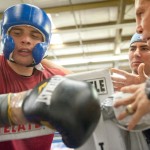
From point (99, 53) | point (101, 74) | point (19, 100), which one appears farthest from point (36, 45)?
point (99, 53)

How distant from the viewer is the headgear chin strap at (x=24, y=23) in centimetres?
153

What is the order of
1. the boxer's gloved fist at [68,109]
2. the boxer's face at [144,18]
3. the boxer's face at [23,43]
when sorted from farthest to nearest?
the boxer's face at [23,43]
the boxer's face at [144,18]
the boxer's gloved fist at [68,109]

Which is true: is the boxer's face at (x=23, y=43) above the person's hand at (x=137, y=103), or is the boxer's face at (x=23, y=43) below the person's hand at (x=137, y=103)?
above

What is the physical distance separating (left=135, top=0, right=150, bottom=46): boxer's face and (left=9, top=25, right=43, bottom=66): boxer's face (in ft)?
2.07

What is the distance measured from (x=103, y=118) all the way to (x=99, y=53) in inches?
268

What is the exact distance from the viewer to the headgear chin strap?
1532 mm

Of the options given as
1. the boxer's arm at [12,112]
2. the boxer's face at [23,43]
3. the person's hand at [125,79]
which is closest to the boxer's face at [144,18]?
the person's hand at [125,79]

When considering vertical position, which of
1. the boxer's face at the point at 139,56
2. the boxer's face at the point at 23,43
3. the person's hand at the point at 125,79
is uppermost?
the boxer's face at the point at 23,43

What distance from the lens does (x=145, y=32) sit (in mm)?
1295

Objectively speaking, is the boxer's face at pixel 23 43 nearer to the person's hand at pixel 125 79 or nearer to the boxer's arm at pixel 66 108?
the person's hand at pixel 125 79

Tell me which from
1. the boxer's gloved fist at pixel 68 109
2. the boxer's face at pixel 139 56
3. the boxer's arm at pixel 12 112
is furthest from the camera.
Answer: the boxer's face at pixel 139 56

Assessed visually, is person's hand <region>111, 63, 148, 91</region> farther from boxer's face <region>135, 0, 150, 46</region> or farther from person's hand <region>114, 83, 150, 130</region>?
person's hand <region>114, 83, 150, 130</region>

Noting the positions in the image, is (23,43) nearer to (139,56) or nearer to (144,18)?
(144,18)

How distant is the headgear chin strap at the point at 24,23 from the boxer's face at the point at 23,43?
0.9 inches
